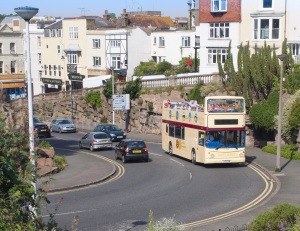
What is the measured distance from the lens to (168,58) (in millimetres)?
78188

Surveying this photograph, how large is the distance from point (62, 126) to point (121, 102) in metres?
6.70

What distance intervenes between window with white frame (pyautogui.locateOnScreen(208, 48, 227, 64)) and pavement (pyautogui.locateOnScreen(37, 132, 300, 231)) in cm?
1510

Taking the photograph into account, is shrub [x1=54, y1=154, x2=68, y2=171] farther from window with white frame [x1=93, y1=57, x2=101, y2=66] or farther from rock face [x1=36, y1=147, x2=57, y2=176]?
window with white frame [x1=93, y1=57, x2=101, y2=66]

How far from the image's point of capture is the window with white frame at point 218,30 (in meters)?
55.6

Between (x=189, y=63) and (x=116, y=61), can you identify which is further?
(x=116, y=61)

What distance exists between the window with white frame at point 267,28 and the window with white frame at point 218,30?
304 cm

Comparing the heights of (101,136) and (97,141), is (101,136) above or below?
above

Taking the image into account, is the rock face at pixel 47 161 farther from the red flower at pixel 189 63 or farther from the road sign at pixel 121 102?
the red flower at pixel 189 63

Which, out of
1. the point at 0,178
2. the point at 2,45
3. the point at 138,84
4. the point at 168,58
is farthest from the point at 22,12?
the point at 2,45

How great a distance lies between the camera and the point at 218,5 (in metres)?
55.6

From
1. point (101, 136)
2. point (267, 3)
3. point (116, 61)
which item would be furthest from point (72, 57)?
point (101, 136)

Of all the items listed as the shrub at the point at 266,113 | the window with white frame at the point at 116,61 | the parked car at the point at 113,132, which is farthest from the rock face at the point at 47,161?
the window with white frame at the point at 116,61

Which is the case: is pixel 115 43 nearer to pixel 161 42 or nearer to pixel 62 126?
pixel 161 42

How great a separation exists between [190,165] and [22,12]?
816 inches
